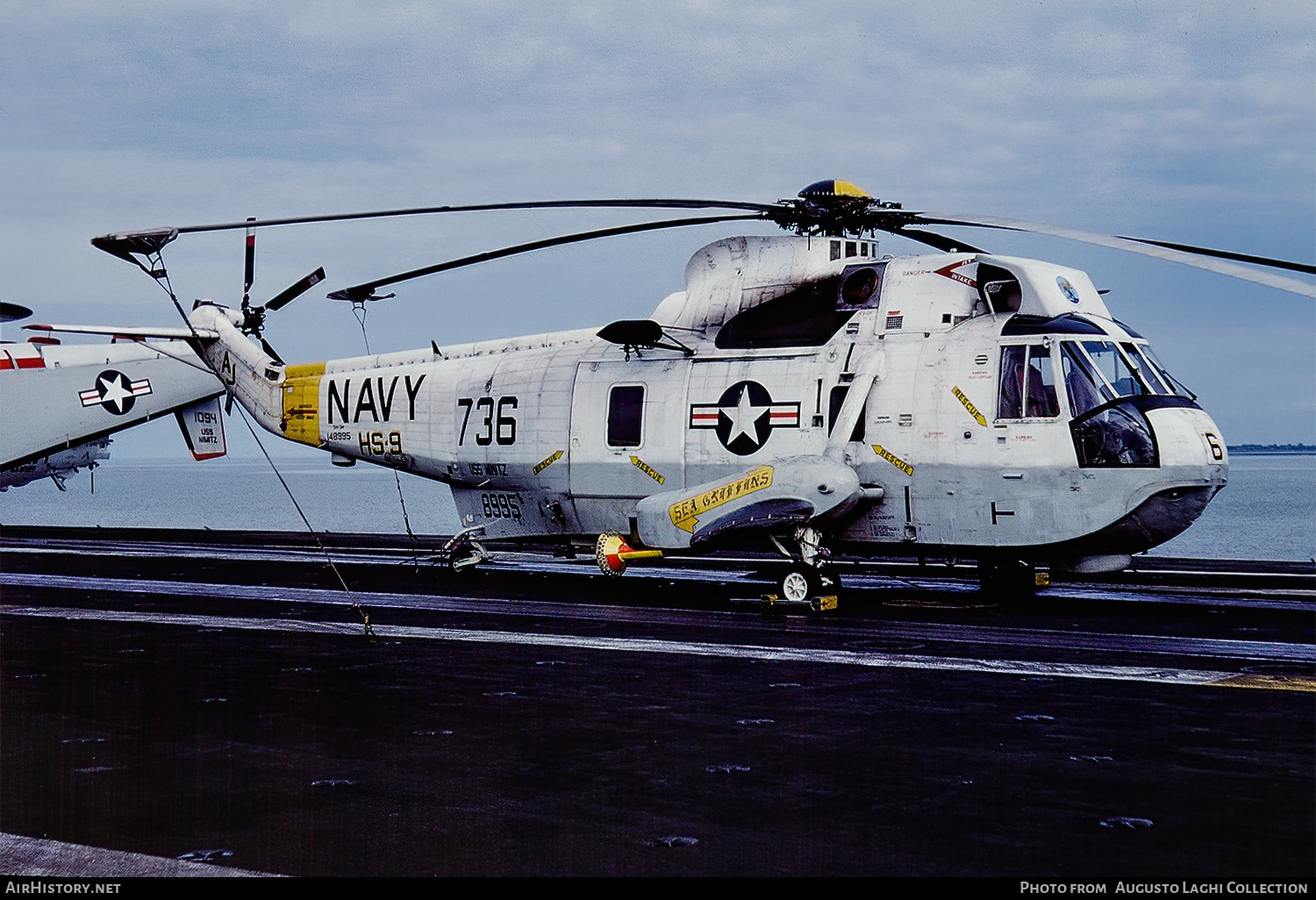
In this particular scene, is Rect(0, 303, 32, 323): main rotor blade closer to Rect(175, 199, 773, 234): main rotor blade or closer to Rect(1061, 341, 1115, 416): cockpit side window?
Rect(175, 199, 773, 234): main rotor blade

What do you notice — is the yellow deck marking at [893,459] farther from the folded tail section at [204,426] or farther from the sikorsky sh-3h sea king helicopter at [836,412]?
the folded tail section at [204,426]

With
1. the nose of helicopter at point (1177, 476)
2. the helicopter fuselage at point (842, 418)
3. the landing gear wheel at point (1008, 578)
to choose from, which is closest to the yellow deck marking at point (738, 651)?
the helicopter fuselage at point (842, 418)

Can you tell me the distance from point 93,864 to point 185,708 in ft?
14.1

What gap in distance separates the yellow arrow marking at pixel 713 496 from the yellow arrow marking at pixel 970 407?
2812 mm

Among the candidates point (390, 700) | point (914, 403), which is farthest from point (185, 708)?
point (914, 403)

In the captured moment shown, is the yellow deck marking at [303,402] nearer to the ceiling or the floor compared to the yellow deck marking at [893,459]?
nearer to the ceiling

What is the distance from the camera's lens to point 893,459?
57.7 feet

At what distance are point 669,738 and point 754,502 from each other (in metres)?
8.79

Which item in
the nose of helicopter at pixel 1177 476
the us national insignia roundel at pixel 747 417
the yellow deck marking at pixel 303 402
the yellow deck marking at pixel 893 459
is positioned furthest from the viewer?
the yellow deck marking at pixel 303 402

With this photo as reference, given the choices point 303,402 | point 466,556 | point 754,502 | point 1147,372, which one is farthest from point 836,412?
point 303,402

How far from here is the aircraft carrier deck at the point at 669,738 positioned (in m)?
6.45

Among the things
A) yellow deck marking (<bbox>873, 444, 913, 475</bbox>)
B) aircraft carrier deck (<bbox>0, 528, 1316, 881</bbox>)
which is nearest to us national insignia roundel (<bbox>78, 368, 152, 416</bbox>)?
aircraft carrier deck (<bbox>0, 528, 1316, 881</bbox>)

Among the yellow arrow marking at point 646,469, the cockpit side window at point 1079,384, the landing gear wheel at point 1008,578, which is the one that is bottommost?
the landing gear wheel at point 1008,578

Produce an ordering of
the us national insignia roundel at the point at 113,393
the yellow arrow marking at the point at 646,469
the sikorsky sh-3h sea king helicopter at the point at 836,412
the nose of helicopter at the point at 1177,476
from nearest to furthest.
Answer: the nose of helicopter at the point at 1177,476
the sikorsky sh-3h sea king helicopter at the point at 836,412
the yellow arrow marking at the point at 646,469
the us national insignia roundel at the point at 113,393
